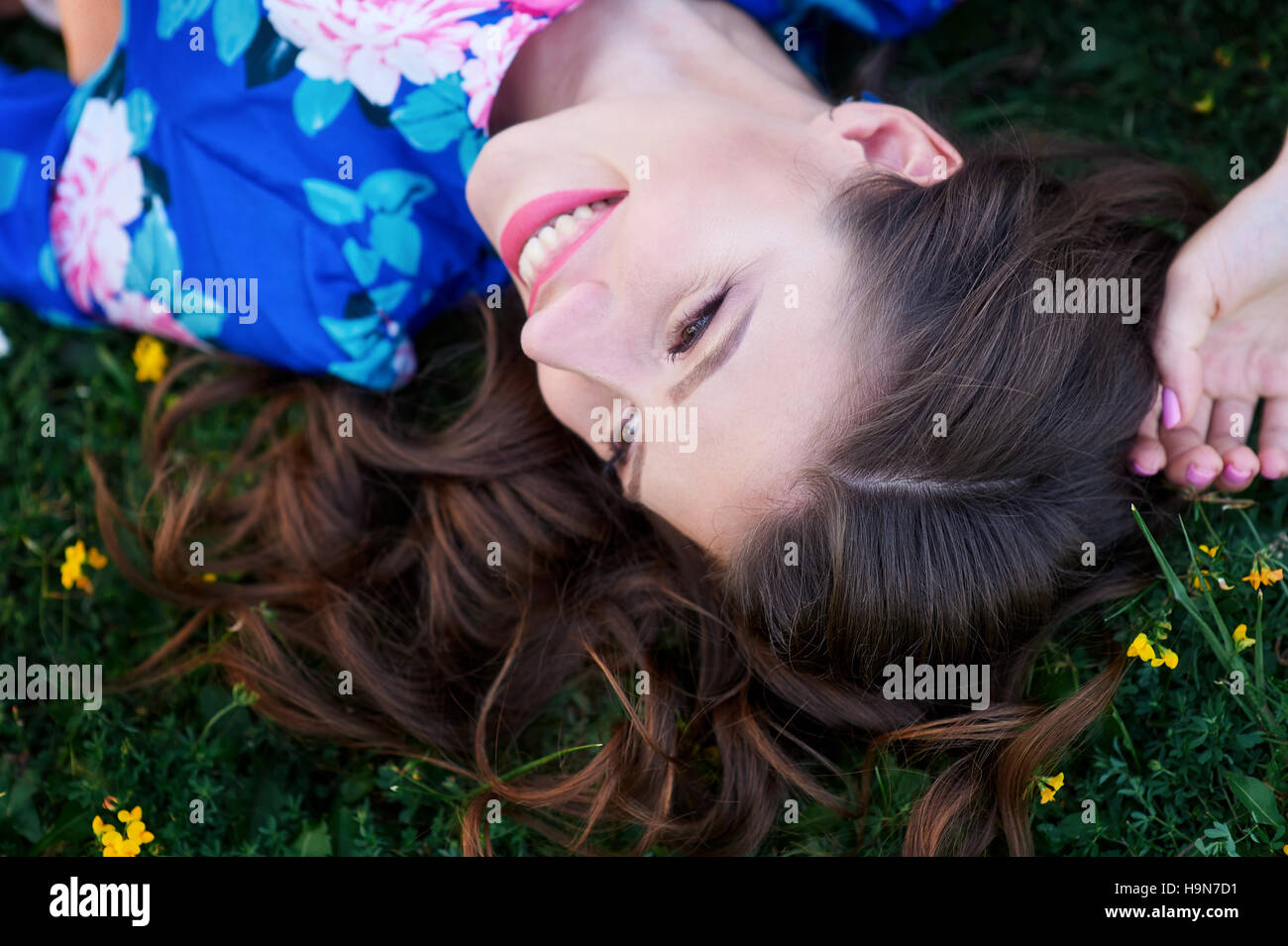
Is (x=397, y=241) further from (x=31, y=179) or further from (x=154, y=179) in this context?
(x=31, y=179)

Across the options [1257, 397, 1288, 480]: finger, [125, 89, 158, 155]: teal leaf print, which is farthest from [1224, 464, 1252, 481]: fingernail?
[125, 89, 158, 155]: teal leaf print

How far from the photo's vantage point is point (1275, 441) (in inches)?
92.9

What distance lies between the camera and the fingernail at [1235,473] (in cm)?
226

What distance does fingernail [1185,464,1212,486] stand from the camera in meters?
2.21

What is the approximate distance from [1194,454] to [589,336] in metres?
1.41

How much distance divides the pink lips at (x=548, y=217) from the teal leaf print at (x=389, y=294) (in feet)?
1.64

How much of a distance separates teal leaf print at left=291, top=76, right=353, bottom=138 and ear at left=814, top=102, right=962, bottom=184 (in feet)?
3.94

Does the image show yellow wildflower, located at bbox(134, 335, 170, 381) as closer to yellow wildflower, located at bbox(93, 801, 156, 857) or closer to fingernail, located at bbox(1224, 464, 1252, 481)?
yellow wildflower, located at bbox(93, 801, 156, 857)

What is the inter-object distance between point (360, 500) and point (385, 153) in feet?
3.14

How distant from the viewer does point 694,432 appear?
198 centimetres

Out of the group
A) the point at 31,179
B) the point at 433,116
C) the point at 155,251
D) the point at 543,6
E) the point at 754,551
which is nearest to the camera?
the point at 754,551

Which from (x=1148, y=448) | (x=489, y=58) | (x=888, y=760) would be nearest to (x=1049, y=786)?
(x=888, y=760)

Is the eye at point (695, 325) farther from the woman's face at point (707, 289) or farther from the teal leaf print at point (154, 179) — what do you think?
the teal leaf print at point (154, 179)

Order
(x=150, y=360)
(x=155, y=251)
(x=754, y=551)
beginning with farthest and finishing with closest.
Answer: (x=150, y=360) → (x=155, y=251) → (x=754, y=551)
